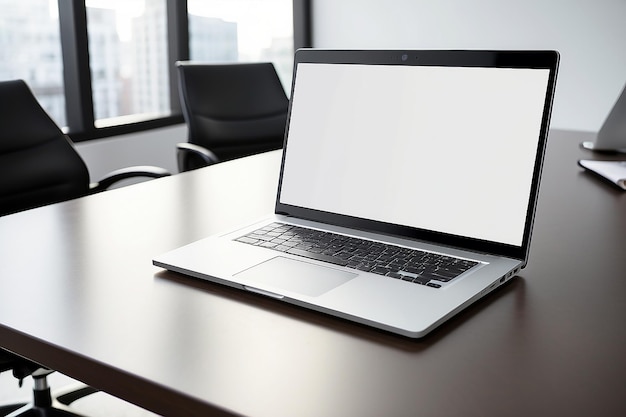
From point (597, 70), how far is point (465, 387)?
3000 mm

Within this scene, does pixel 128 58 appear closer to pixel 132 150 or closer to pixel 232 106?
pixel 132 150

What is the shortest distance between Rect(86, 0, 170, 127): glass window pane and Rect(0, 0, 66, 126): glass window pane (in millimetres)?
140

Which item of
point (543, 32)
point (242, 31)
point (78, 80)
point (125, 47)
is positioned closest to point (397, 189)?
point (78, 80)

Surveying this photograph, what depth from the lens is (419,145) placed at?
83 cm

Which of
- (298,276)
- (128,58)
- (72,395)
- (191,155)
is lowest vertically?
(72,395)

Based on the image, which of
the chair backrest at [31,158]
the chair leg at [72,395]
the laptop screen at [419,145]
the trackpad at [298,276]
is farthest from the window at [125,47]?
the trackpad at [298,276]

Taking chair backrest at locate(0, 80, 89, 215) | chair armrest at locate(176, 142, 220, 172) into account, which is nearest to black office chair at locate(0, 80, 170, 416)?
chair backrest at locate(0, 80, 89, 215)

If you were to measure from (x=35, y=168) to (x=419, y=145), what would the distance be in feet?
3.40

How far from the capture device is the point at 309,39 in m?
3.91

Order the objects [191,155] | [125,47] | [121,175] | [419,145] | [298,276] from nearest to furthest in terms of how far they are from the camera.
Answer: [298,276] < [419,145] < [121,175] < [191,155] < [125,47]

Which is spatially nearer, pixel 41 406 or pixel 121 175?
pixel 41 406

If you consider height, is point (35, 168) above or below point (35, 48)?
below

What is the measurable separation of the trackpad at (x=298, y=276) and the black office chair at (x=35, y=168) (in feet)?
2.88

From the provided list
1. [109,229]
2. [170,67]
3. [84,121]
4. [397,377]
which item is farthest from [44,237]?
[170,67]
